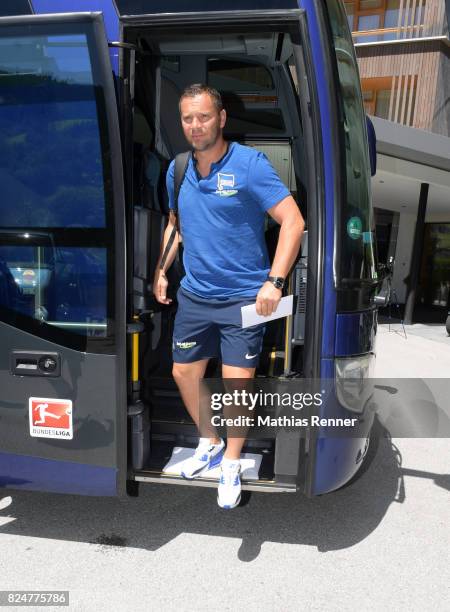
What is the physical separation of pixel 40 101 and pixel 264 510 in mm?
2385

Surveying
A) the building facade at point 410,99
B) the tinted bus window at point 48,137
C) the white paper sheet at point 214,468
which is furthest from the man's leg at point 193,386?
the building facade at point 410,99

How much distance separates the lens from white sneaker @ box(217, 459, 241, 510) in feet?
7.63

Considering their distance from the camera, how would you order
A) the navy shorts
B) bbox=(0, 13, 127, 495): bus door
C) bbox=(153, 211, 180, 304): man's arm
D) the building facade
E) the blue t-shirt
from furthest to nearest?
the building facade → bbox=(153, 211, 180, 304): man's arm → the navy shorts → the blue t-shirt → bbox=(0, 13, 127, 495): bus door

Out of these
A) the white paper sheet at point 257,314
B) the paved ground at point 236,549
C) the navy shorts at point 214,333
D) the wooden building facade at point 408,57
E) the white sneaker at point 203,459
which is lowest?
the paved ground at point 236,549

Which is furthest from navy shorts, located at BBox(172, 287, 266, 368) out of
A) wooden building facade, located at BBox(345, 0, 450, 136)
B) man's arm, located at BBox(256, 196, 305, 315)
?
wooden building facade, located at BBox(345, 0, 450, 136)

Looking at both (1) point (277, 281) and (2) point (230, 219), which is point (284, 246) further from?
(2) point (230, 219)

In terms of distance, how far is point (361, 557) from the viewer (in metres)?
2.50

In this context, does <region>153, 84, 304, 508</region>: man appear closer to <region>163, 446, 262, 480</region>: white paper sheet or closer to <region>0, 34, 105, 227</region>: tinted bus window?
<region>163, 446, 262, 480</region>: white paper sheet

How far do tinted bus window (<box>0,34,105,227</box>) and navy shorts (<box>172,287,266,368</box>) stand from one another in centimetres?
63

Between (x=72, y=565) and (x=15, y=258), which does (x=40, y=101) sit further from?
(x=72, y=565)

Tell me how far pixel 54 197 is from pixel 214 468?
1.51 m

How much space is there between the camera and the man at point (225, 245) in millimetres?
2312

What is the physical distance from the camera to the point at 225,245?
2.42 metres

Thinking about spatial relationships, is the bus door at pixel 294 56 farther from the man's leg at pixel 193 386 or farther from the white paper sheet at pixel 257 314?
the man's leg at pixel 193 386
